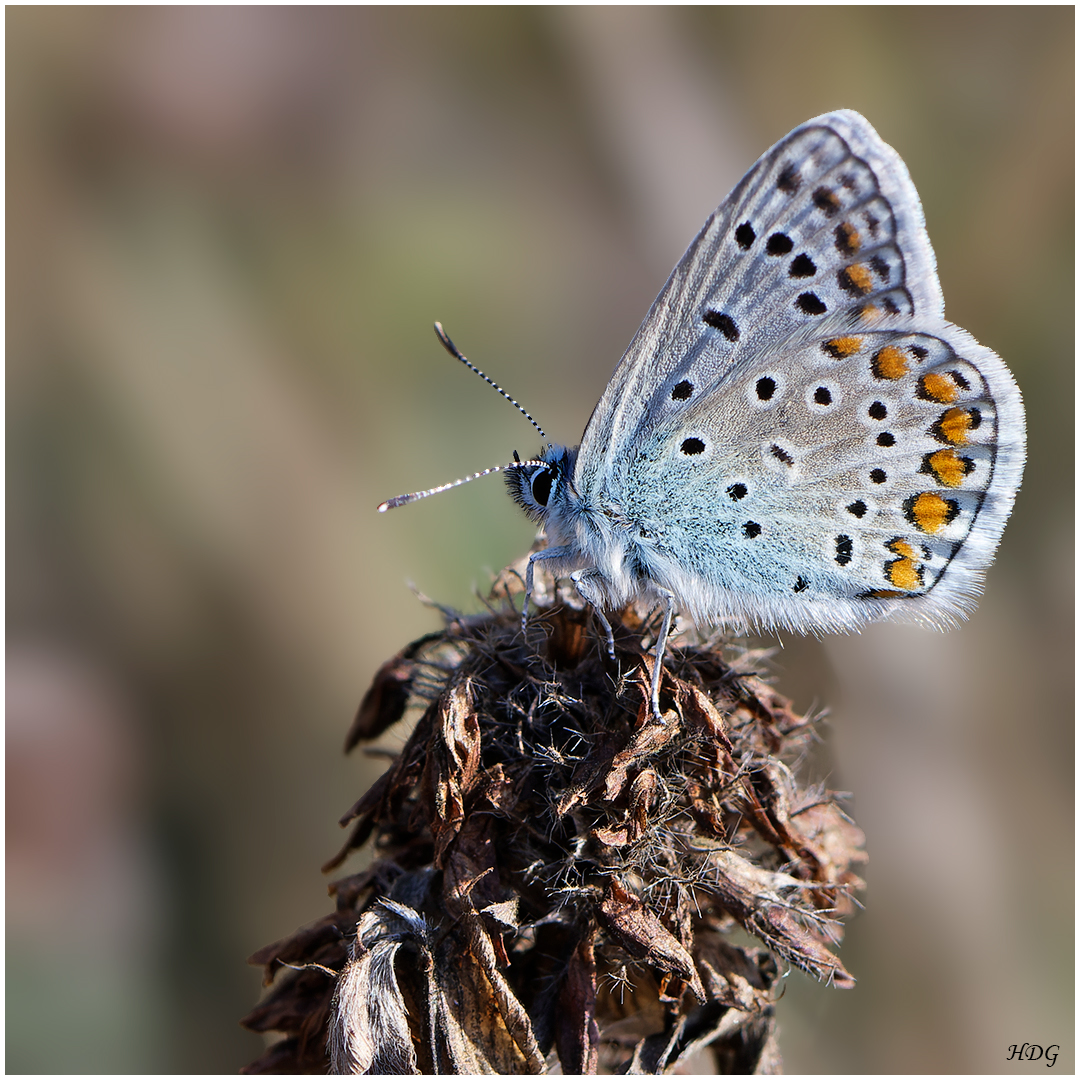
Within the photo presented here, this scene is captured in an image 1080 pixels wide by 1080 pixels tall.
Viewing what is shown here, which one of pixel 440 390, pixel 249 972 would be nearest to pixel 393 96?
pixel 440 390

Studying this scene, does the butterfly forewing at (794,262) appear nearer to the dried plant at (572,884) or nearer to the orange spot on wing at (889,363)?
the orange spot on wing at (889,363)

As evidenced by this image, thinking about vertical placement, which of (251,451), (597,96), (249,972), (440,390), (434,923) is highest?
(597,96)

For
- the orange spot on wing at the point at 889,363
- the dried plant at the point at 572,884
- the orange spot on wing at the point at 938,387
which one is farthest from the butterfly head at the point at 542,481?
→ the orange spot on wing at the point at 938,387

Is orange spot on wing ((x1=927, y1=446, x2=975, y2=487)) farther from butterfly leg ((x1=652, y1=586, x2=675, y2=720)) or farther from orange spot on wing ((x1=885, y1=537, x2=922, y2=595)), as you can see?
butterfly leg ((x1=652, y1=586, x2=675, y2=720))

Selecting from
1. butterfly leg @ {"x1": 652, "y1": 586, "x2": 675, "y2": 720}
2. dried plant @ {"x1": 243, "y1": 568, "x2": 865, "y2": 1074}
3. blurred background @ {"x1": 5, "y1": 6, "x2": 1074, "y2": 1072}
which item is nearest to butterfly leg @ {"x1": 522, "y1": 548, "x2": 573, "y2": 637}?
dried plant @ {"x1": 243, "y1": 568, "x2": 865, "y2": 1074}

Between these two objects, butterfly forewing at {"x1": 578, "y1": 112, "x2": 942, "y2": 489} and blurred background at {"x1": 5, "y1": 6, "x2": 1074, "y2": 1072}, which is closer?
butterfly forewing at {"x1": 578, "y1": 112, "x2": 942, "y2": 489}

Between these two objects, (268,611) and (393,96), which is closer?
(268,611)

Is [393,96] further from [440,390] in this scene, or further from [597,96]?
[440,390]
